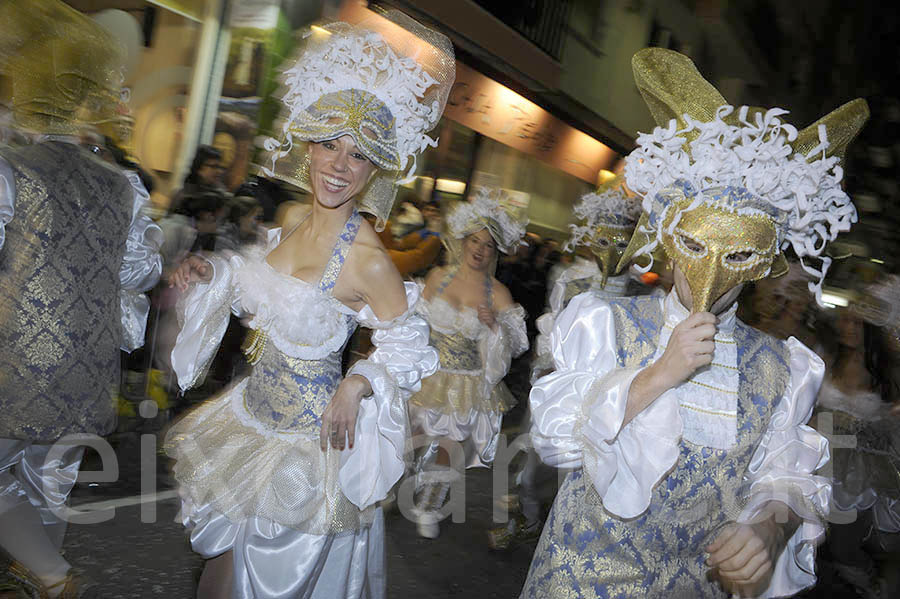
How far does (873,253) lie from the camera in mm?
6676

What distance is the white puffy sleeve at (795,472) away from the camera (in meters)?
2.11

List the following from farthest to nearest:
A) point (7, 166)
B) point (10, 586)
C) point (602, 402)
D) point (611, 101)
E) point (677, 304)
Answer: point (611, 101) → point (10, 586) → point (7, 166) → point (677, 304) → point (602, 402)

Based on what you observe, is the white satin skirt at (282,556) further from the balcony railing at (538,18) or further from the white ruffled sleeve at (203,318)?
the balcony railing at (538,18)

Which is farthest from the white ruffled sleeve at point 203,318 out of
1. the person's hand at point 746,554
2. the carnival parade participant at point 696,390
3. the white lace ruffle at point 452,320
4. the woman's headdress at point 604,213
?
the woman's headdress at point 604,213

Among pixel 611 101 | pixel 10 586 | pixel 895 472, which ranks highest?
pixel 611 101

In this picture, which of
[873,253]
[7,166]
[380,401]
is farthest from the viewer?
[873,253]

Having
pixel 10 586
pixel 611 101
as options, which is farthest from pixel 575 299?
pixel 611 101

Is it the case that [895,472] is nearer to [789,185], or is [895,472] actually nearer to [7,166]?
[789,185]

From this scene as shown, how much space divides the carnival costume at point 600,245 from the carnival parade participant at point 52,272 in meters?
3.10

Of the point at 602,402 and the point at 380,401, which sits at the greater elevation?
the point at 602,402

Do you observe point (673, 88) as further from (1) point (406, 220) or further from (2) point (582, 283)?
(1) point (406, 220)

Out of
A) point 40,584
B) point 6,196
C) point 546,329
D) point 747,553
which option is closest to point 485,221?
point 546,329

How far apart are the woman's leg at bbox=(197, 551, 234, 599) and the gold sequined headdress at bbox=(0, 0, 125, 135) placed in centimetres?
179

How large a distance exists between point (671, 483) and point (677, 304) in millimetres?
509
